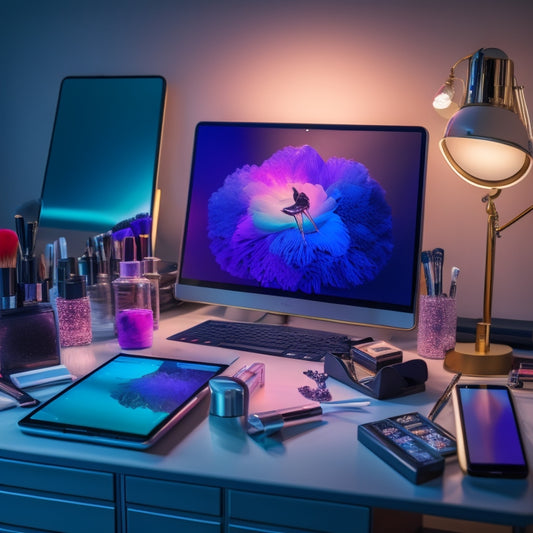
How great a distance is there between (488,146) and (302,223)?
1.21 feet

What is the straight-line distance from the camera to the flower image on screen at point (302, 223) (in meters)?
1.17

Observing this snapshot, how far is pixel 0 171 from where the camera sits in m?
1.68

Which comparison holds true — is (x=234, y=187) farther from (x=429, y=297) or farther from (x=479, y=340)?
(x=479, y=340)

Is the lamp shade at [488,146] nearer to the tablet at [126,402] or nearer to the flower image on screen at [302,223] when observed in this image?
the flower image on screen at [302,223]

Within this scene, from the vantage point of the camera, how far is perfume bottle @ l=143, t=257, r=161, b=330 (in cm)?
127

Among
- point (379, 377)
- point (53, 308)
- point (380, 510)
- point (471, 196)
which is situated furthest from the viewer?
point (471, 196)

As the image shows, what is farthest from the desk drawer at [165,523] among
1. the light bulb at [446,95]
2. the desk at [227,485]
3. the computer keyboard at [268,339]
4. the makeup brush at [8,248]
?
the light bulb at [446,95]

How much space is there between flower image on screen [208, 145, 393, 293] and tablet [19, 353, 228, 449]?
305 mm

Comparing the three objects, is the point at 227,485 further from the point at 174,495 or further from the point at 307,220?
the point at 307,220

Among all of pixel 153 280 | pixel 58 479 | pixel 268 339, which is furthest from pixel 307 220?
pixel 58 479

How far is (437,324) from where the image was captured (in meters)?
1.11

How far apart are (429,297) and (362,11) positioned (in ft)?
2.10

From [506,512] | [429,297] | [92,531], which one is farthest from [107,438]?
[429,297]

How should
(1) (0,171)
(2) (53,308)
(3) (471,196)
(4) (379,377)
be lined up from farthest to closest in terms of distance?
1. (1) (0,171)
2. (3) (471,196)
3. (2) (53,308)
4. (4) (379,377)
